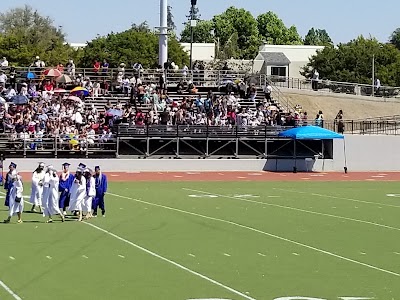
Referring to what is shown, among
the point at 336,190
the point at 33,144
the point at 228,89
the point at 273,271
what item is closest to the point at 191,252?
the point at 273,271

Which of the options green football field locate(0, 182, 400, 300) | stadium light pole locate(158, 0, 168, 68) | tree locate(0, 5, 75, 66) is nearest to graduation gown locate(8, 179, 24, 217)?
green football field locate(0, 182, 400, 300)

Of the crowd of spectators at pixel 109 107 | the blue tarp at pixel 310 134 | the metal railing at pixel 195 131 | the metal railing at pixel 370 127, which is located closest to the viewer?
the crowd of spectators at pixel 109 107

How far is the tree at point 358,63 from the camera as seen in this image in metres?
96.6

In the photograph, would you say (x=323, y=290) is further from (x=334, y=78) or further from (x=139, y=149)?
(x=334, y=78)

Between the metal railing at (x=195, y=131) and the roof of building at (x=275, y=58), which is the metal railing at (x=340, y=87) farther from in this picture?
the roof of building at (x=275, y=58)

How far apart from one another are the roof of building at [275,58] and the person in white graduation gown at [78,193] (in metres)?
70.4

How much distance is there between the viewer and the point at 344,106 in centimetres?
6719

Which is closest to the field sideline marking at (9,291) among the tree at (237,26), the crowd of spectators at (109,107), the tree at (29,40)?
the crowd of spectators at (109,107)

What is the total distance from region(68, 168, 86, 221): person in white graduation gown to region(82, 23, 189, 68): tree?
78700 mm

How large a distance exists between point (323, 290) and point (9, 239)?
8785mm

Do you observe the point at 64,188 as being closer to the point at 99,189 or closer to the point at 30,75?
the point at 99,189

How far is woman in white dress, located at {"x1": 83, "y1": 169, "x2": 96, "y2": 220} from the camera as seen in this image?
91.2 ft

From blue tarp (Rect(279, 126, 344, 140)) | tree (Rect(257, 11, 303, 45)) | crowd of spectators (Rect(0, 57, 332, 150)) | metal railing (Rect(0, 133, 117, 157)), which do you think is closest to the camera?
metal railing (Rect(0, 133, 117, 157))

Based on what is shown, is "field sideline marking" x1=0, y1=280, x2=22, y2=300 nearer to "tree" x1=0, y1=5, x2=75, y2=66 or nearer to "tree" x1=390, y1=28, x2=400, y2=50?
"tree" x1=0, y1=5, x2=75, y2=66
